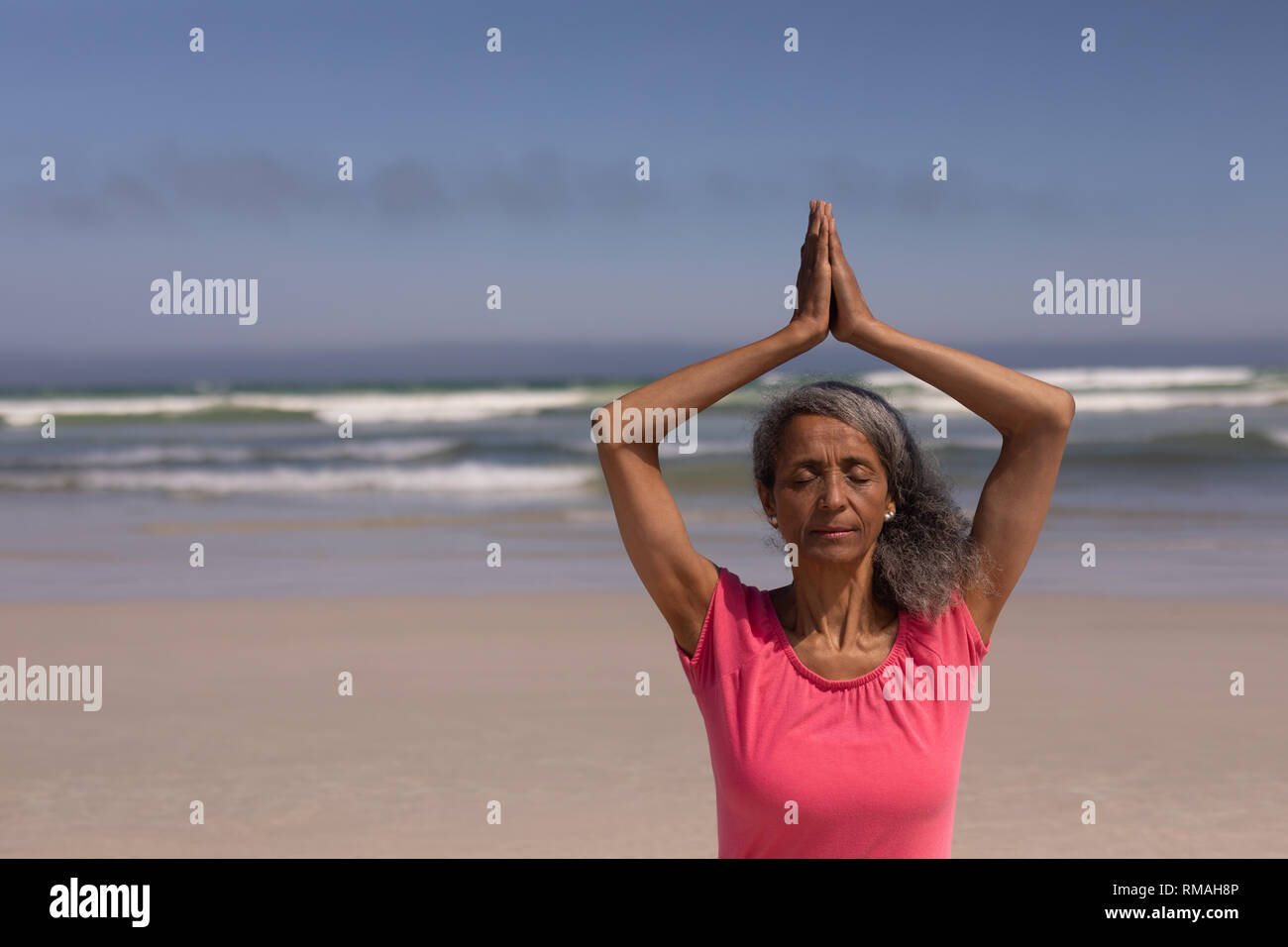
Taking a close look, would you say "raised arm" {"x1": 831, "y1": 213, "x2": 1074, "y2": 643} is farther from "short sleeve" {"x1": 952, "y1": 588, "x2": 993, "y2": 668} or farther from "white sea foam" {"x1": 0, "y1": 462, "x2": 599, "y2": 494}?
"white sea foam" {"x1": 0, "y1": 462, "x2": 599, "y2": 494}

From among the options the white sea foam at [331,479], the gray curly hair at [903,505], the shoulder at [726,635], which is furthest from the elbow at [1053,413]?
the white sea foam at [331,479]

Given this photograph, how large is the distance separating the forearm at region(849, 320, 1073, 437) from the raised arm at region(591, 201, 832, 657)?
0.12 meters

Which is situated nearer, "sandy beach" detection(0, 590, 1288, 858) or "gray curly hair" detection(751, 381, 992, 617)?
"gray curly hair" detection(751, 381, 992, 617)

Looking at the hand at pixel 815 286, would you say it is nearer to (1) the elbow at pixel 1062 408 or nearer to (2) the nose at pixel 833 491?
(2) the nose at pixel 833 491

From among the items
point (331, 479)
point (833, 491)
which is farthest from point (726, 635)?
point (331, 479)

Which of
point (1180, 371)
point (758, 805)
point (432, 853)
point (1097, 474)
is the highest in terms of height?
point (1180, 371)

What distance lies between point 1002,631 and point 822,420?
5888 millimetres

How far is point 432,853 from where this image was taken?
497 cm

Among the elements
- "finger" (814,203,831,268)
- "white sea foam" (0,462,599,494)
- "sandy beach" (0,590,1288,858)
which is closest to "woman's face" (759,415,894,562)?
"finger" (814,203,831,268)

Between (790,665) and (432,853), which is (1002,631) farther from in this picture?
(790,665)

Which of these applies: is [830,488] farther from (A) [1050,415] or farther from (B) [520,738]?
(B) [520,738]

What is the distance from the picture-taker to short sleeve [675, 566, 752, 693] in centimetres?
246

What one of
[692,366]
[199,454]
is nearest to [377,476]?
[199,454]

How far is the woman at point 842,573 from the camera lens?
233cm
